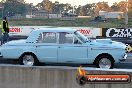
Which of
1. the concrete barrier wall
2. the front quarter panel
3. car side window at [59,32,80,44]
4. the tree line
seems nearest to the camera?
the concrete barrier wall

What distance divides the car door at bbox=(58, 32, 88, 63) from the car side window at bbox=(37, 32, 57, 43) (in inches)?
10.2

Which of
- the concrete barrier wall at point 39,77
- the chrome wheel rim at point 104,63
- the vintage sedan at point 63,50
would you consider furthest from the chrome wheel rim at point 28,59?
the concrete barrier wall at point 39,77

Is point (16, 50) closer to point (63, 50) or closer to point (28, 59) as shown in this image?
point (28, 59)

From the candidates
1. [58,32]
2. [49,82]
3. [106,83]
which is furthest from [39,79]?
[58,32]

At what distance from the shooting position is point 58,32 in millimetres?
13719

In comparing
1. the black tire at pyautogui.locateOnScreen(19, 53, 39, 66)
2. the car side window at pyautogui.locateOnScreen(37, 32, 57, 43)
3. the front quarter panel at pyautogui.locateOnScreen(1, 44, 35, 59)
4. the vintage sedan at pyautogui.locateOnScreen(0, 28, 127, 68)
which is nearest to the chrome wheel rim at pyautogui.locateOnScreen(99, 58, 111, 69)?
the vintage sedan at pyautogui.locateOnScreen(0, 28, 127, 68)

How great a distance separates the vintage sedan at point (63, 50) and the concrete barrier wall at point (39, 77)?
4.34 meters

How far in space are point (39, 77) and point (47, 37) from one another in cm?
474

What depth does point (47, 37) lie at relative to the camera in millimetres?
13781

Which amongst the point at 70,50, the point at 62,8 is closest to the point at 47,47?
the point at 70,50

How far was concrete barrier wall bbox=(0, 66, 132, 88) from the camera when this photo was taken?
896 cm

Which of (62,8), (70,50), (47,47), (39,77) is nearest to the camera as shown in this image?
(39,77)

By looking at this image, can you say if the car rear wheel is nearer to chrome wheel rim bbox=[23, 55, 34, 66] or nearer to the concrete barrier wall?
chrome wheel rim bbox=[23, 55, 34, 66]

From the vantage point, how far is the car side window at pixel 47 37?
13719mm
